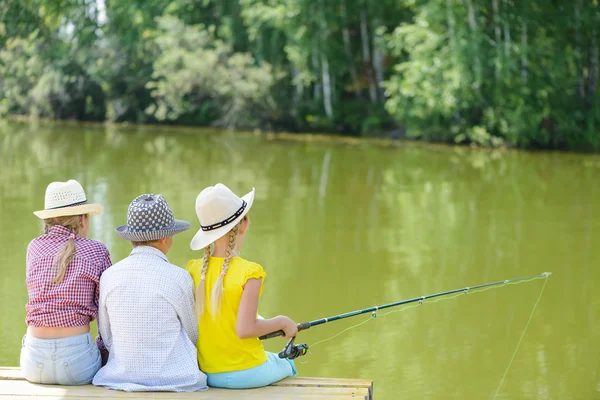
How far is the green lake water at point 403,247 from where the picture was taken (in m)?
5.28

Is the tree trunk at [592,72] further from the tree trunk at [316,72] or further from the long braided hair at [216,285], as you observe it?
the long braided hair at [216,285]

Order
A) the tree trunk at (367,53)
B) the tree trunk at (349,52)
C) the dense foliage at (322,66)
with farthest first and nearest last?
the tree trunk at (367,53)
the tree trunk at (349,52)
the dense foliage at (322,66)

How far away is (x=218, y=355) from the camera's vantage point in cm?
345

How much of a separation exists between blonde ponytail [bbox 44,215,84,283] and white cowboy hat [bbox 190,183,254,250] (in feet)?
1.55

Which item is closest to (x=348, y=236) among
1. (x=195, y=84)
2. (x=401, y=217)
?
(x=401, y=217)

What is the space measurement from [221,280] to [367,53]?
22680 millimetres

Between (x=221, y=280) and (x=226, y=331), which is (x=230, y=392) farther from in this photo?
(x=221, y=280)

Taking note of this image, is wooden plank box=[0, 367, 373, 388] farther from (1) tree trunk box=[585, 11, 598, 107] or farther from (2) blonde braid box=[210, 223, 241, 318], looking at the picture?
(1) tree trunk box=[585, 11, 598, 107]

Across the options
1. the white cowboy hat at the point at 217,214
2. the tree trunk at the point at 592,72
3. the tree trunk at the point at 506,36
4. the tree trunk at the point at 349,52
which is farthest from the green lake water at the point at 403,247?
the tree trunk at the point at 349,52

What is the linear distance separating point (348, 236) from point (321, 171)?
20.1 ft

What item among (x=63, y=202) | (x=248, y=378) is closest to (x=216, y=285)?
(x=248, y=378)

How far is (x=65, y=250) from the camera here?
3463 mm

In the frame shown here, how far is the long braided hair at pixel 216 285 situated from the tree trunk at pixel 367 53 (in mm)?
21981

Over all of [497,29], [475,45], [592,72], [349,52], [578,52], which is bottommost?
[592,72]
